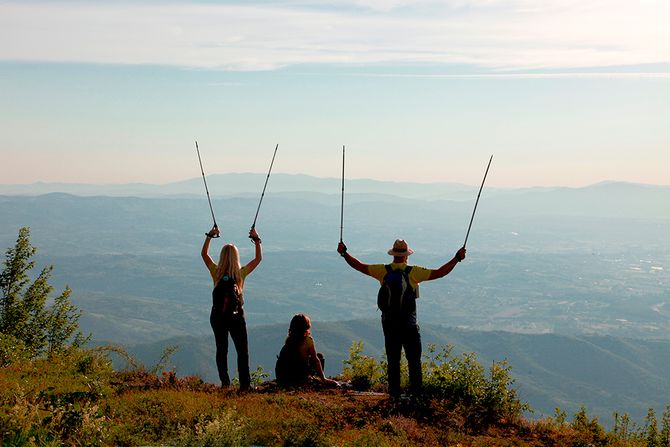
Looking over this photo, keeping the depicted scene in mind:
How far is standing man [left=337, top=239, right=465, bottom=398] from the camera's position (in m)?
10.9

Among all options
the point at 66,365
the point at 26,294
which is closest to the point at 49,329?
the point at 26,294

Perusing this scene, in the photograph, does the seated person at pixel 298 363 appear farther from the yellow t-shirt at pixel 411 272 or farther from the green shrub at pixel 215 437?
the green shrub at pixel 215 437

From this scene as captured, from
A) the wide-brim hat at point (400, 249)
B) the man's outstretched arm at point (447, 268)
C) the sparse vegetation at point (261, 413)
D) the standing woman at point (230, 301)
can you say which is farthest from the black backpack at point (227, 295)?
the man's outstretched arm at point (447, 268)

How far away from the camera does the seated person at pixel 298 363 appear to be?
43.2 ft

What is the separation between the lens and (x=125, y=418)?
9297mm

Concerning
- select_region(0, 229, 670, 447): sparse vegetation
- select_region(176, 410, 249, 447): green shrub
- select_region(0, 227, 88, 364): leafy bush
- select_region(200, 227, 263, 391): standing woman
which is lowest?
select_region(0, 227, 88, 364): leafy bush

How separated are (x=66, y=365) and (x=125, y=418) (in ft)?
12.2

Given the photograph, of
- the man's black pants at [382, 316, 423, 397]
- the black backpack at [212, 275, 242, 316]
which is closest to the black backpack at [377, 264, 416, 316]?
the man's black pants at [382, 316, 423, 397]

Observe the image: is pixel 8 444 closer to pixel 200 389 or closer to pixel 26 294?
pixel 200 389

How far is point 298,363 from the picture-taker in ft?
43.3

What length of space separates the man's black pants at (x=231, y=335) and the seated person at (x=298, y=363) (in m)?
1.04

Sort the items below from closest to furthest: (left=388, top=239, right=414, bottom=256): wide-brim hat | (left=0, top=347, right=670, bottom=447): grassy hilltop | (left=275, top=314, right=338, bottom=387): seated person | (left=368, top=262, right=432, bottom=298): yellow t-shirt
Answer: (left=0, top=347, right=670, bottom=447): grassy hilltop < (left=368, top=262, right=432, bottom=298): yellow t-shirt < (left=388, top=239, right=414, bottom=256): wide-brim hat < (left=275, top=314, right=338, bottom=387): seated person

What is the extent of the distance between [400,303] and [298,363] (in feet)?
10.3

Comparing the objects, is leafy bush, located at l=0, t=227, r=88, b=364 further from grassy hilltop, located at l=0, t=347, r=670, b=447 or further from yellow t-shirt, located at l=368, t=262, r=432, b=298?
yellow t-shirt, located at l=368, t=262, r=432, b=298
